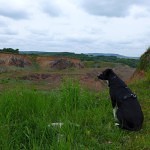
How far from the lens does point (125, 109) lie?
5918 millimetres

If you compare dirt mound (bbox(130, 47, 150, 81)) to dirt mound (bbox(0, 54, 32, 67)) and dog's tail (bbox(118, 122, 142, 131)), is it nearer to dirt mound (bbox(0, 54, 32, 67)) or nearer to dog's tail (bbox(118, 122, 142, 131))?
dog's tail (bbox(118, 122, 142, 131))

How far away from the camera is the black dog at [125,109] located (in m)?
5.78

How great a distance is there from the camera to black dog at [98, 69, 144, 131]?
5.78 m

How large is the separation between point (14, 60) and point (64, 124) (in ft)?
107

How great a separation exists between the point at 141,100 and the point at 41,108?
300cm

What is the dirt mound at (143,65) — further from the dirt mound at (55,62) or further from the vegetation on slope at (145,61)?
the dirt mound at (55,62)

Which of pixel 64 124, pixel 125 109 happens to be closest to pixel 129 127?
pixel 125 109

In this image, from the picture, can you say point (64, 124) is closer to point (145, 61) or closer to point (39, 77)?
point (145, 61)

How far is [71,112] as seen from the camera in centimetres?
627

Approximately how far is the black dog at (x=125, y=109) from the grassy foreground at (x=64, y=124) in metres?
0.14

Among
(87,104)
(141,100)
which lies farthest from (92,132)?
(141,100)

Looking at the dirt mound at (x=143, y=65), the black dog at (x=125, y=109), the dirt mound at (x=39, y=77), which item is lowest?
the dirt mound at (x=39, y=77)

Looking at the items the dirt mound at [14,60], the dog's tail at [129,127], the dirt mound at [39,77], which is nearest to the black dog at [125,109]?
the dog's tail at [129,127]

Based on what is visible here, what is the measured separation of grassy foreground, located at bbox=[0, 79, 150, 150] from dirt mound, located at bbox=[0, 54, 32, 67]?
29900mm
